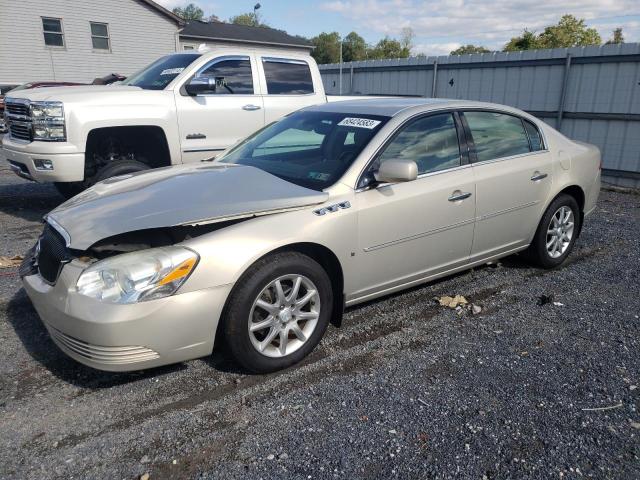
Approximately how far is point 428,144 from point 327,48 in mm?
87435

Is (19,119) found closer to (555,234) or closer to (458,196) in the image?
(458,196)

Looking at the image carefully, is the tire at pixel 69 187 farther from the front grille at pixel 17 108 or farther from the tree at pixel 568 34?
the tree at pixel 568 34

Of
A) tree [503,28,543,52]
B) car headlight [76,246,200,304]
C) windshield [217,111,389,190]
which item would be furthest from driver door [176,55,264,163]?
tree [503,28,543,52]

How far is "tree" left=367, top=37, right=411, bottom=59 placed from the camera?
8169cm

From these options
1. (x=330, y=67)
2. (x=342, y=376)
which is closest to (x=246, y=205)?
(x=342, y=376)

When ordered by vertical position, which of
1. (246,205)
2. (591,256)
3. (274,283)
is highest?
(246,205)

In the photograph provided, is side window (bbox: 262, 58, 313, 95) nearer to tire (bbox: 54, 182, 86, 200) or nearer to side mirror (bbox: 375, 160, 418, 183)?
tire (bbox: 54, 182, 86, 200)

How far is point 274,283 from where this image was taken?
305 cm

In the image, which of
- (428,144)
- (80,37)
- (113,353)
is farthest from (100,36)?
(113,353)

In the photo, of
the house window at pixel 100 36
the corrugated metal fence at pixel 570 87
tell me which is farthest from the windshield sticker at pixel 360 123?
the house window at pixel 100 36

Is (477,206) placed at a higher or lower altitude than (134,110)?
lower

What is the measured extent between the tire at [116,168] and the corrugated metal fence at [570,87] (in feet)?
27.6

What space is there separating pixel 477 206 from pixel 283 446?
251 centimetres

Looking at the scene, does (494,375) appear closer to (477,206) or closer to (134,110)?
(477,206)
